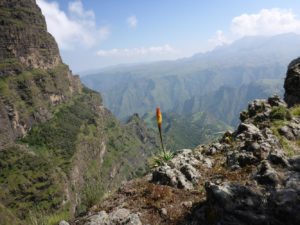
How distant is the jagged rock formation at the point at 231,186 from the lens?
9.06 meters

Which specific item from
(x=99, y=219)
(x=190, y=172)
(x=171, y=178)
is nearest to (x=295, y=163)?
(x=190, y=172)

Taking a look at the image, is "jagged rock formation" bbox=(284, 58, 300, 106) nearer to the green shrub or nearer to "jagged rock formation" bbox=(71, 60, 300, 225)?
the green shrub

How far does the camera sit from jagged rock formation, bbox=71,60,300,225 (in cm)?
906

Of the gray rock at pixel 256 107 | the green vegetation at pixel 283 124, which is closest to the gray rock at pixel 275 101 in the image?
the gray rock at pixel 256 107

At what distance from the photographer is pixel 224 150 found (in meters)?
18.2

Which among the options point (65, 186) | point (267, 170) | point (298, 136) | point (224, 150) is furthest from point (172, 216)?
point (65, 186)

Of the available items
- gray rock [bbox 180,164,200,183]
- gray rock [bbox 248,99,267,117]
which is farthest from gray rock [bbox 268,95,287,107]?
gray rock [bbox 180,164,200,183]

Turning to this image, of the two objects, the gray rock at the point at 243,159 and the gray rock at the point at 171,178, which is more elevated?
the gray rock at the point at 243,159

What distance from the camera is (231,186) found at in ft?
32.9

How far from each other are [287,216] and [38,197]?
18163 centimetres

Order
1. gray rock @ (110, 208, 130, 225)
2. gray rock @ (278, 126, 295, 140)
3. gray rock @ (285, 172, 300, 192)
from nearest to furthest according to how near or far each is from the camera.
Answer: gray rock @ (285, 172, 300, 192), gray rock @ (110, 208, 130, 225), gray rock @ (278, 126, 295, 140)

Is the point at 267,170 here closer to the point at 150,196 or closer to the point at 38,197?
the point at 150,196

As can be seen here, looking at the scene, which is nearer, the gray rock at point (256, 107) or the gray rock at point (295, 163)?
the gray rock at point (295, 163)

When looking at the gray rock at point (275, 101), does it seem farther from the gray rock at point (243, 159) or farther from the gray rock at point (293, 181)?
the gray rock at point (293, 181)
